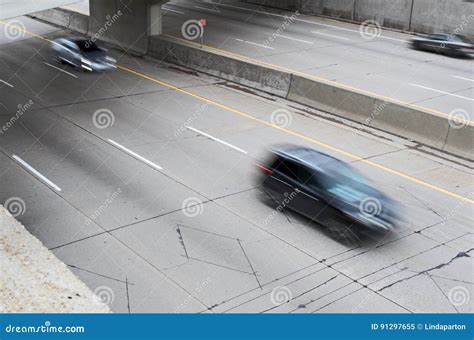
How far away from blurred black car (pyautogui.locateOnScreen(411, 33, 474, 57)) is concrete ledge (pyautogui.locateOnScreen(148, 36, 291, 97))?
431 inches

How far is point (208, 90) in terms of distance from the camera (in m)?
26.6

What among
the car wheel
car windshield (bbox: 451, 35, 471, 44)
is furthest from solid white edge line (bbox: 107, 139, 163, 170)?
car windshield (bbox: 451, 35, 471, 44)

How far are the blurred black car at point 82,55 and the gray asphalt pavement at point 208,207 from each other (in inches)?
126

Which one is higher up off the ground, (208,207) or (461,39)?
(461,39)

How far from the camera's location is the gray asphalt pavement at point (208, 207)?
12312mm

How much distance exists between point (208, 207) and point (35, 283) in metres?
5.63

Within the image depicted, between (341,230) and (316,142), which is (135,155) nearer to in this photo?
(316,142)

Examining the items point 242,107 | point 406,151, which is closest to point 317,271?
point 406,151

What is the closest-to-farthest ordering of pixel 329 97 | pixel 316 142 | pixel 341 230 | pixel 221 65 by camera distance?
pixel 341 230
pixel 316 142
pixel 329 97
pixel 221 65

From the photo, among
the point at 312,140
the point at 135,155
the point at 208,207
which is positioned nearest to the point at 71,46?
the point at 135,155

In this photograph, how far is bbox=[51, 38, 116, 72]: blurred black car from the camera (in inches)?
1139

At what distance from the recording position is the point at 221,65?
28.5m

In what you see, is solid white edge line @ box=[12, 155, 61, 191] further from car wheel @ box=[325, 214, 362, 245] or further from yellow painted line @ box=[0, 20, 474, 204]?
yellow painted line @ box=[0, 20, 474, 204]

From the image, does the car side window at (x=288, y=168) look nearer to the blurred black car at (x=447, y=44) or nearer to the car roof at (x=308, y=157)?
the car roof at (x=308, y=157)
